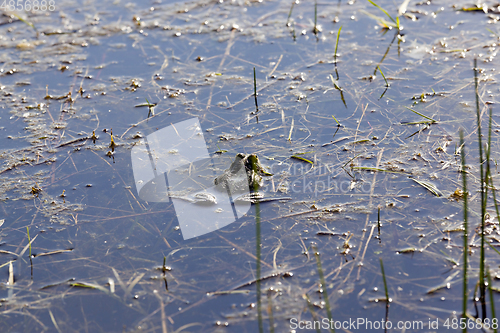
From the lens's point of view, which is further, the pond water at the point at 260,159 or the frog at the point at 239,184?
the frog at the point at 239,184

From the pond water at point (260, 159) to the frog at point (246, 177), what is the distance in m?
0.07

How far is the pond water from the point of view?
1.92m

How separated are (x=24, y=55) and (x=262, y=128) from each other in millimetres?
2588

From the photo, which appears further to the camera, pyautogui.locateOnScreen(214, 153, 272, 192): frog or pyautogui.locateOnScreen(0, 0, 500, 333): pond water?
pyautogui.locateOnScreen(214, 153, 272, 192): frog

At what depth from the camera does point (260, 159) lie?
274 cm

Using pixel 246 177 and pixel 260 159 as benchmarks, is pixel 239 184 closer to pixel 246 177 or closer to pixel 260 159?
pixel 246 177

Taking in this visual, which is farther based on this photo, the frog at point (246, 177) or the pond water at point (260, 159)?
the frog at point (246, 177)

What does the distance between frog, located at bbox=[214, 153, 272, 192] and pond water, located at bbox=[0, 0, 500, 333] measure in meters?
0.07

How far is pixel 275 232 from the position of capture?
7.37 ft

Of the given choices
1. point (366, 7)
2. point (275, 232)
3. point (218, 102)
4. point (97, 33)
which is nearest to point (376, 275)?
point (275, 232)

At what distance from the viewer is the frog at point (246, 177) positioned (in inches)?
98.6

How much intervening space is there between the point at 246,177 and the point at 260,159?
0.87ft

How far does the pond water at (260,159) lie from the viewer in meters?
1.92

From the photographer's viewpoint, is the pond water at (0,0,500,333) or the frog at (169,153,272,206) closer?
the pond water at (0,0,500,333)
